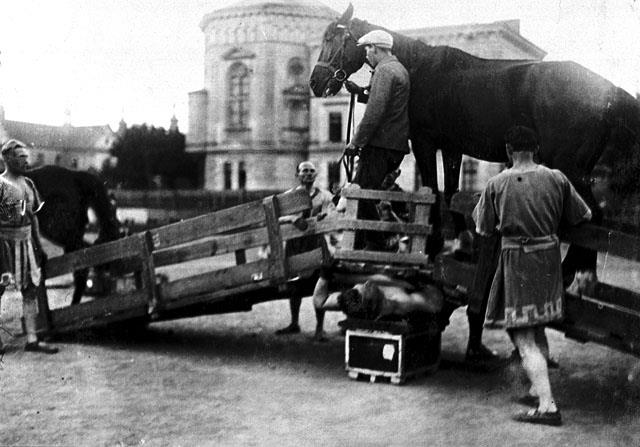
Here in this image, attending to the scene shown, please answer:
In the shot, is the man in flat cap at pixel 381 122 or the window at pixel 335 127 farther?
the window at pixel 335 127

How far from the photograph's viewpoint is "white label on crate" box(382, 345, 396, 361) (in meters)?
6.36

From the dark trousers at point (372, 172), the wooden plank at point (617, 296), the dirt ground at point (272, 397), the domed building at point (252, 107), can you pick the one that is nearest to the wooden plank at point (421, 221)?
the dark trousers at point (372, 172)

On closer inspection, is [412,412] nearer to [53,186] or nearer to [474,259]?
[474,259]

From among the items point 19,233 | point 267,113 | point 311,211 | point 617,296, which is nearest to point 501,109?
point 617,296

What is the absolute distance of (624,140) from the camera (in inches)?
243

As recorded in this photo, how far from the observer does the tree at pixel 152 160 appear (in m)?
47.6

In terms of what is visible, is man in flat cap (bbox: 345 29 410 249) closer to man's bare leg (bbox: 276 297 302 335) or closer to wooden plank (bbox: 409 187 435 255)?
wooden plank (bbox: 409 187 435 255)

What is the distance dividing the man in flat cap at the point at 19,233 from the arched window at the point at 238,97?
3540 centimetres

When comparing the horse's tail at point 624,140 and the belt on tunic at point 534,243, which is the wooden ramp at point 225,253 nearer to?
the belt on tunic at point 534,243

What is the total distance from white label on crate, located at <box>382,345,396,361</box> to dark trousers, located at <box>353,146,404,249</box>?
0.99 m

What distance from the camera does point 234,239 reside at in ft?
24.3

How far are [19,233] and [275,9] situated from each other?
24.0m

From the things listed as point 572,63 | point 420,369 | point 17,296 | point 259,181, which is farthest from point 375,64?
point 259,181

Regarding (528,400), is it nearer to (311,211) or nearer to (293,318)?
(311,211)
